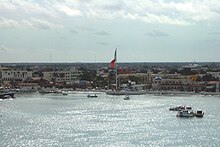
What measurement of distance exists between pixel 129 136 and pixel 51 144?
1.83m

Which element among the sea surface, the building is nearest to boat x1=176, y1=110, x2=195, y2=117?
the sea surface

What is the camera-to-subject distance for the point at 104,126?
12.5 metres

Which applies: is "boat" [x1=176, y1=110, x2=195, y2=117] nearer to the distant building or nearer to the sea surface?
the sea surface

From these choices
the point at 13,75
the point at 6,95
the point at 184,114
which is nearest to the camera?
the point at 184,114

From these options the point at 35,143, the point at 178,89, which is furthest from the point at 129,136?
the point at 178,89

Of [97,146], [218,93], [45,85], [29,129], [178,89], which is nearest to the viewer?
[97,146]

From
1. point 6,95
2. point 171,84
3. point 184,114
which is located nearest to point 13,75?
point 171,84

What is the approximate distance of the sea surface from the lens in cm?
1041

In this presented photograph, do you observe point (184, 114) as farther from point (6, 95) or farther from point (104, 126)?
point (6, 95)

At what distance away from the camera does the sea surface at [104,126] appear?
1041 centimetres

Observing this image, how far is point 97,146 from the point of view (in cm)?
984

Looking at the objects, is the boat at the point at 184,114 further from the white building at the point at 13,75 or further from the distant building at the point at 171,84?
the white building at the point at 13,75

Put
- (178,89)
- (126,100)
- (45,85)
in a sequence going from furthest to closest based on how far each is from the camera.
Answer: (45,85) → (178,89) → (126,100)

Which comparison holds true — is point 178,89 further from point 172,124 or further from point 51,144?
point 51,144
